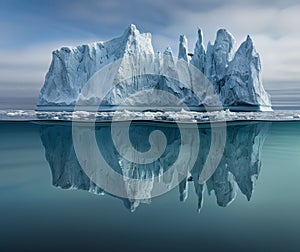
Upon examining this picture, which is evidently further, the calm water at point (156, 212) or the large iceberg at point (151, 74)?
the large iceberg at point (151, 74)

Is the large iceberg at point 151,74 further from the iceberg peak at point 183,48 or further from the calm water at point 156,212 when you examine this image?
the calm water at point 156,212

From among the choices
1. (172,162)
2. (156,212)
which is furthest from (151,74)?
(156,212)

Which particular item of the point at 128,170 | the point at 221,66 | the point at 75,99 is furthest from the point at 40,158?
the point at 221,66

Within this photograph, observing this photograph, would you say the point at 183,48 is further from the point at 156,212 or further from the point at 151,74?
the point at 156,212

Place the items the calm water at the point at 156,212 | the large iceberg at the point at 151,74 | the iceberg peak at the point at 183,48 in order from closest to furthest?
the calm water at the point at 156,212 → the large iceberg at the point at 151,74 → the iceberg peak at the point at 183,48

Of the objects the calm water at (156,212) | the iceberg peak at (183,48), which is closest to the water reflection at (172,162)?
the calm water at (156,212)

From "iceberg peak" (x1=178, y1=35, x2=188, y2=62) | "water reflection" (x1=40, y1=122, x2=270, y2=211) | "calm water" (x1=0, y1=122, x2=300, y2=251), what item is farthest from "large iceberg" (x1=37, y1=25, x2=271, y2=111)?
"calm water" (x1=0, y1=122, x2=300, y2=251)

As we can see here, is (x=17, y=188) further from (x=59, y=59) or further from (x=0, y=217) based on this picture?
(x=59, y=59)
